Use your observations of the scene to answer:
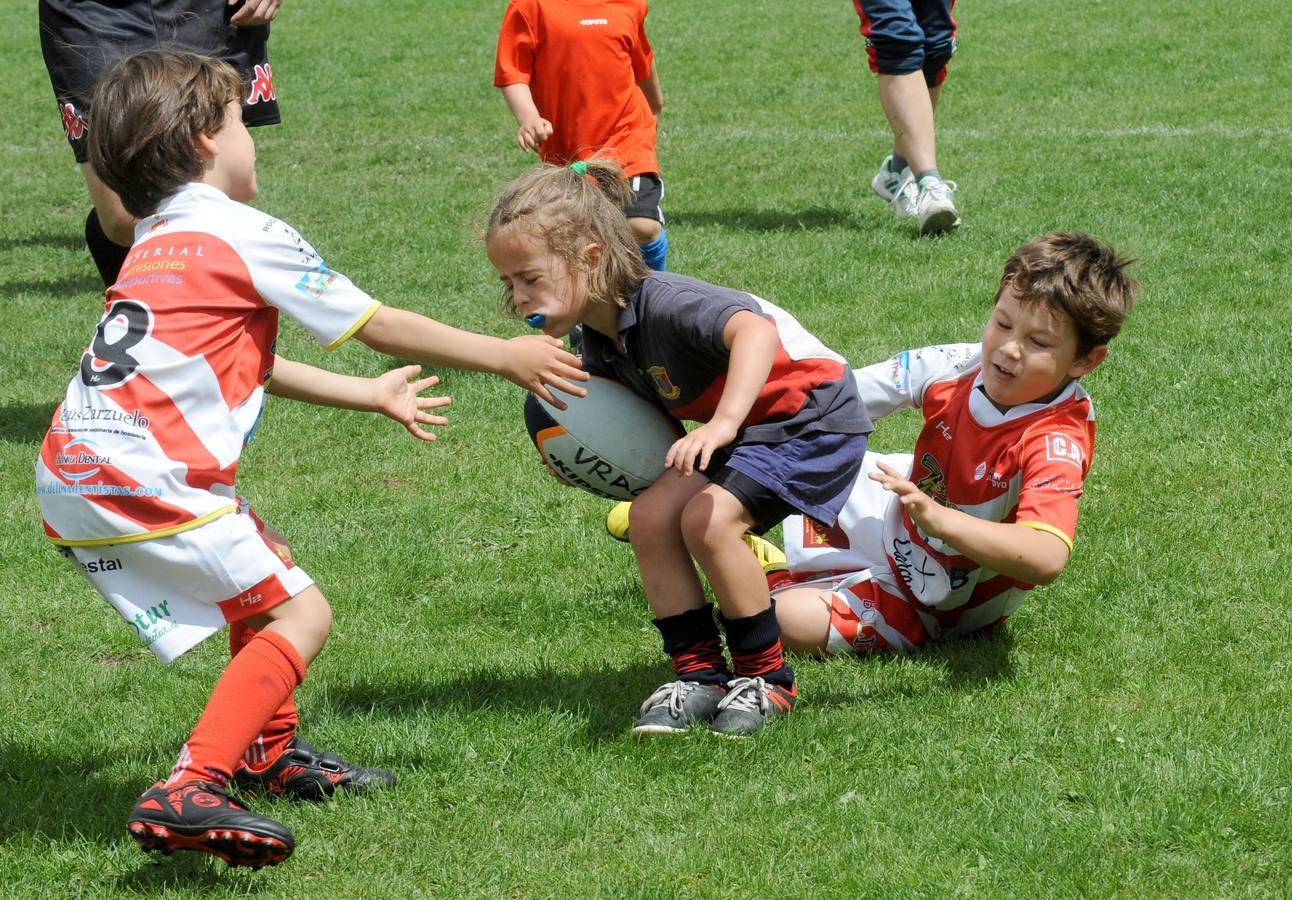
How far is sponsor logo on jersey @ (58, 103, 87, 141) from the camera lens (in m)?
6.27

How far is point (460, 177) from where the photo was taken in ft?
36.7

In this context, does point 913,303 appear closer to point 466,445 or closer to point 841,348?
point 841,348

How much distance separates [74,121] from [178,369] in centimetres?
362

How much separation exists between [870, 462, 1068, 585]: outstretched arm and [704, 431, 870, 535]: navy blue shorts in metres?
0.27

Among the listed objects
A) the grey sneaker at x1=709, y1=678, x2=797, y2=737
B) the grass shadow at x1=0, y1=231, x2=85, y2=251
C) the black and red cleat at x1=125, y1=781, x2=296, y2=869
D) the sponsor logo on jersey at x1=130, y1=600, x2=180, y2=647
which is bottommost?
the grass shadow at x1=0, y1=231, x2=85, y2=251

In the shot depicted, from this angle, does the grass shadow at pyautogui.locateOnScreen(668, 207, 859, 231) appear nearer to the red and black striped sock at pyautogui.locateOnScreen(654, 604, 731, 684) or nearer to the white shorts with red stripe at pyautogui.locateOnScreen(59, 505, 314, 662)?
the red and black striped sock at pyautogui.locateOnScreen(654, 604, 731, 684)

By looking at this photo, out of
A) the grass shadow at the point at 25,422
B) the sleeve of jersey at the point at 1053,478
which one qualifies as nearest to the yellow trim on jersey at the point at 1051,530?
the sleeve of jersey at the point at 1053,478

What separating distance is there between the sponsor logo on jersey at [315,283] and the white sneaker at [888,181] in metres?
6.45

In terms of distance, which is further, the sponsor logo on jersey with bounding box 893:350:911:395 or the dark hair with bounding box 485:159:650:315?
the sponsor logo on jersey with bounding box 893:350:911:395

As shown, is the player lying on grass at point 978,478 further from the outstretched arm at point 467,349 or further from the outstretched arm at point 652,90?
the outstretched arm at point 652,90

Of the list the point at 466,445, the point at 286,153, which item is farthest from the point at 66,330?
the point at 286,153

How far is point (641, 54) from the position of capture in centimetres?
737

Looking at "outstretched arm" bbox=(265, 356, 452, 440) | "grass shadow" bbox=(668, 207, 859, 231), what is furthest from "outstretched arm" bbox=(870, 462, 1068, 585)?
"grass shadow" bbox=(668, 207, 859, 231)

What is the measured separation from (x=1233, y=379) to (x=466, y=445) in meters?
3.09
